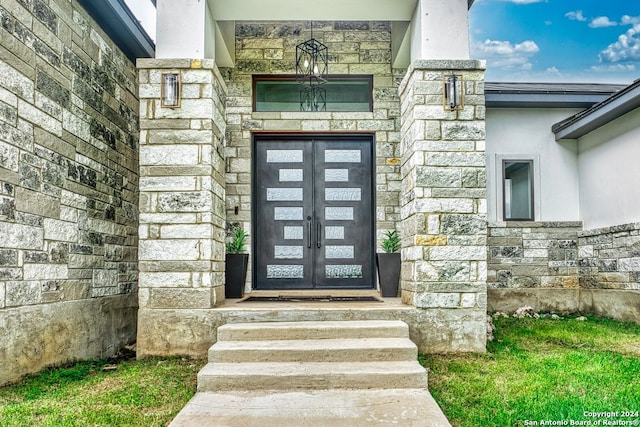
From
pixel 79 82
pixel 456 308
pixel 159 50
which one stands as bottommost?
pixel 456 308

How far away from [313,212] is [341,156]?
2.63ft

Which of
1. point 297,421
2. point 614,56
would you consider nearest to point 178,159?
point 297,421

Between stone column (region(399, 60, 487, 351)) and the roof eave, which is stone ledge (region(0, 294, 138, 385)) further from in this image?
the roof eave

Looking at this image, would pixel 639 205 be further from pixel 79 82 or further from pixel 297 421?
pixel 79 82

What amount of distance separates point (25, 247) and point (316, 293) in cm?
297

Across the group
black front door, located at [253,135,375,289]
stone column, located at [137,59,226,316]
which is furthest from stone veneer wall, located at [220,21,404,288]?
stone column, located at [137,59,226,316]

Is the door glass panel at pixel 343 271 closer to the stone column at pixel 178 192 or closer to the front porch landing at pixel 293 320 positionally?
the front porch landing at pixel 293 320

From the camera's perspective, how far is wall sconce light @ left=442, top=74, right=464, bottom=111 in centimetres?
426

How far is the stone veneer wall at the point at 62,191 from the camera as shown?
3336 millimetres

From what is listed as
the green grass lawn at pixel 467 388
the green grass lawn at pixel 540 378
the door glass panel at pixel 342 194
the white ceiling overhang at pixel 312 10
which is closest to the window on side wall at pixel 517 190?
the green grass lawn at pixel 540 378

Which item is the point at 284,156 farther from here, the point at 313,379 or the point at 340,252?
the point at 313,379

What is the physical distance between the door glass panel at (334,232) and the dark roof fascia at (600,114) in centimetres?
343

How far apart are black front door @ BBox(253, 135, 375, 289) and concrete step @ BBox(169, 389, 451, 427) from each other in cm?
281

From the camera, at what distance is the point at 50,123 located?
3814 millimetres
